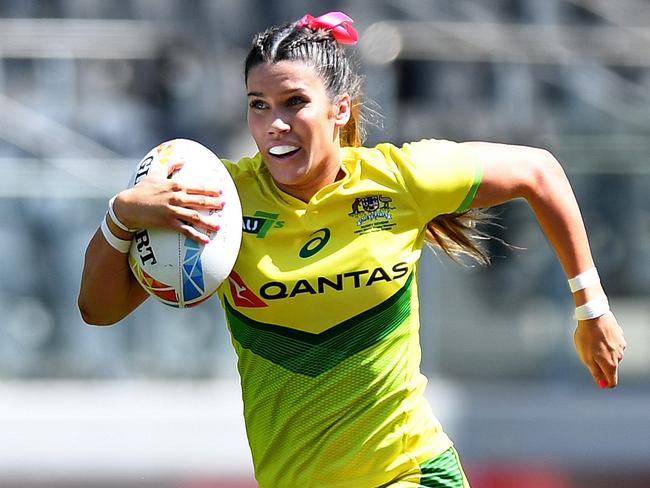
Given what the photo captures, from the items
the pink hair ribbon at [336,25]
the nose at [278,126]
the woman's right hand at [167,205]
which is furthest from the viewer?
the pink hair ribbon at [336,25]

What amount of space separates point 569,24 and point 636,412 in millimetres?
3346

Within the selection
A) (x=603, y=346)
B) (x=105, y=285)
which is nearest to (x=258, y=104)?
(x=105, y=285)

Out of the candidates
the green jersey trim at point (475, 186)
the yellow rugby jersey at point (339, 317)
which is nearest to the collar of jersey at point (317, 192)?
the yellow rugby jersey at point (339, 317)

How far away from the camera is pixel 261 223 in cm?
313

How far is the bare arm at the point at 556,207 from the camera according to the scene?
10.5 feet

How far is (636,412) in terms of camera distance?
7531 millimetres

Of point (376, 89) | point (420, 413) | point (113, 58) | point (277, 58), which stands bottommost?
point (420, 413)

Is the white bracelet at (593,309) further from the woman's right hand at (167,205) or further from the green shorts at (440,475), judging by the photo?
the woman's right hand at (167,205)

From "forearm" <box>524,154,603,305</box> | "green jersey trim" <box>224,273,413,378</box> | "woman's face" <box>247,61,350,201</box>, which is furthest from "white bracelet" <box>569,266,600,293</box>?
"woman's face" <box>247,61,350,201</box>

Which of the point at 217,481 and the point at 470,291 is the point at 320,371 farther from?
the point at 470,291

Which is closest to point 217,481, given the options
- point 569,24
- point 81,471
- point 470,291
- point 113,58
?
point 81,471

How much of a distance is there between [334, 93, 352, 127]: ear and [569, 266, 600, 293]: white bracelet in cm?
77

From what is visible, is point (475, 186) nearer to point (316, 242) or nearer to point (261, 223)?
point (316, 242)

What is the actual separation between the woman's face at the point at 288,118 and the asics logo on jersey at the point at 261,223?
3.7 inches
